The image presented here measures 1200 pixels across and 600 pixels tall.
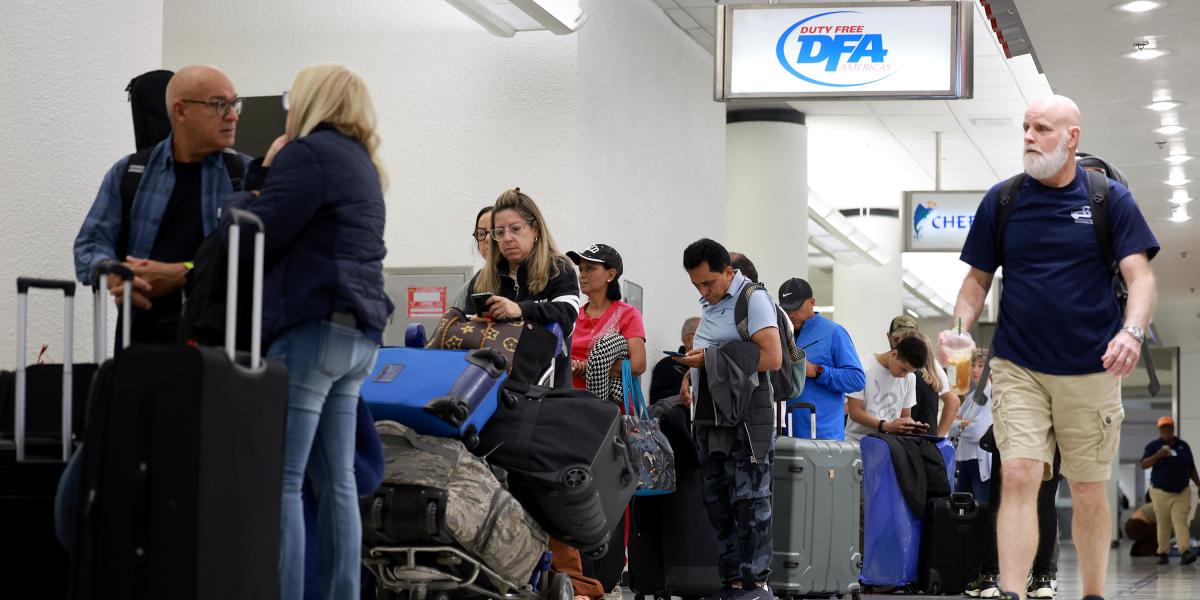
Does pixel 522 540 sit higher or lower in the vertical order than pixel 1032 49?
lower

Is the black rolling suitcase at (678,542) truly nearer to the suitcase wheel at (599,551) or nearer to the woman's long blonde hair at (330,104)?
the suitcase wheel at (599,551)

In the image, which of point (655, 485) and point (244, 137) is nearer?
point (655, 485)

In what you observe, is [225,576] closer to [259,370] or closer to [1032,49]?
[259,370]

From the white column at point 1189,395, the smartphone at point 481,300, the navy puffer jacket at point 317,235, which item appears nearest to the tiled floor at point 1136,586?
the smartphone at point 481,300

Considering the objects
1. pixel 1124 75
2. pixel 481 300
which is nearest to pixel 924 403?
pixel 1124 75

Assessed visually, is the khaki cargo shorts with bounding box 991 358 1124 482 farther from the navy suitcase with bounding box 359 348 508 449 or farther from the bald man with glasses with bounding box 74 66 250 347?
the bald man with glasses with bounding box 74 66 250 347

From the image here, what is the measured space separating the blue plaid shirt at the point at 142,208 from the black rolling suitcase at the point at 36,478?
1.54 feet

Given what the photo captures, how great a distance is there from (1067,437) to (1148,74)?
7094 mm

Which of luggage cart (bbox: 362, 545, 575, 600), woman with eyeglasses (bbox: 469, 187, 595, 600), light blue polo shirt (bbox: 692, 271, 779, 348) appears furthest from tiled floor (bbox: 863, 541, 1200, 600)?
luggage cart (bbox: 362, 545, 575, 600)

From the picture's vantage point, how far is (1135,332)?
4.69 meters

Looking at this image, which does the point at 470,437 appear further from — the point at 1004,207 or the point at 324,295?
the point at 1004,207

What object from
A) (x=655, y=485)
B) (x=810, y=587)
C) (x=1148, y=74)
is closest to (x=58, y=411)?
(x=655, y=485)

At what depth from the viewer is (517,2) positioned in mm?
7711

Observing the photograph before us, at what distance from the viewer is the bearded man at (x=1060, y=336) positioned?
480cm
